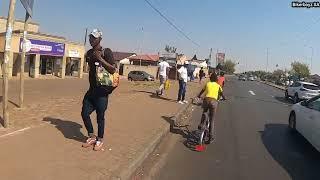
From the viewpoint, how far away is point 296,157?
31.8 feet

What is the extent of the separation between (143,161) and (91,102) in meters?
1.37

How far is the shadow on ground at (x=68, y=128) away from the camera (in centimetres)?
851

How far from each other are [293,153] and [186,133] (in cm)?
294

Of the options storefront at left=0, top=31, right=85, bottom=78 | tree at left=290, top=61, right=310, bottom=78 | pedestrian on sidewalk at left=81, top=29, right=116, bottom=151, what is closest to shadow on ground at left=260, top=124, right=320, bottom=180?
pedestrian on sidewalk at left=81, top=29, right=116, bottom=151

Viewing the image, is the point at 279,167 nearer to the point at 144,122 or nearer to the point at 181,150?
the point at 181,150

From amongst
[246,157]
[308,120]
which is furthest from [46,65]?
[246,157]

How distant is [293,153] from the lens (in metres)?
10.1

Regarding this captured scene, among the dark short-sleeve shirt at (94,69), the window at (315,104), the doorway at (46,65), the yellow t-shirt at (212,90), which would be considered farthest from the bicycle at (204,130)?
the doorway at (46,65)

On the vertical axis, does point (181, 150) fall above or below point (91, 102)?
below

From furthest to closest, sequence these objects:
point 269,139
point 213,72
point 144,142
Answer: point 269,139, point 213,72, point 144,142

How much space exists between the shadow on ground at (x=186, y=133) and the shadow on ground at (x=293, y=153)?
1666mm

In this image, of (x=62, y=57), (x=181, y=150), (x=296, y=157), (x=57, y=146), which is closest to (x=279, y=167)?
Answer: (x=296, y=157)

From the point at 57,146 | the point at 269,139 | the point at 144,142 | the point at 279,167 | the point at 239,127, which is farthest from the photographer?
the point at 239,127

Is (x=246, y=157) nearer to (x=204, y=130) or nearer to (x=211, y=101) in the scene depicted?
(x=204, y=130)
